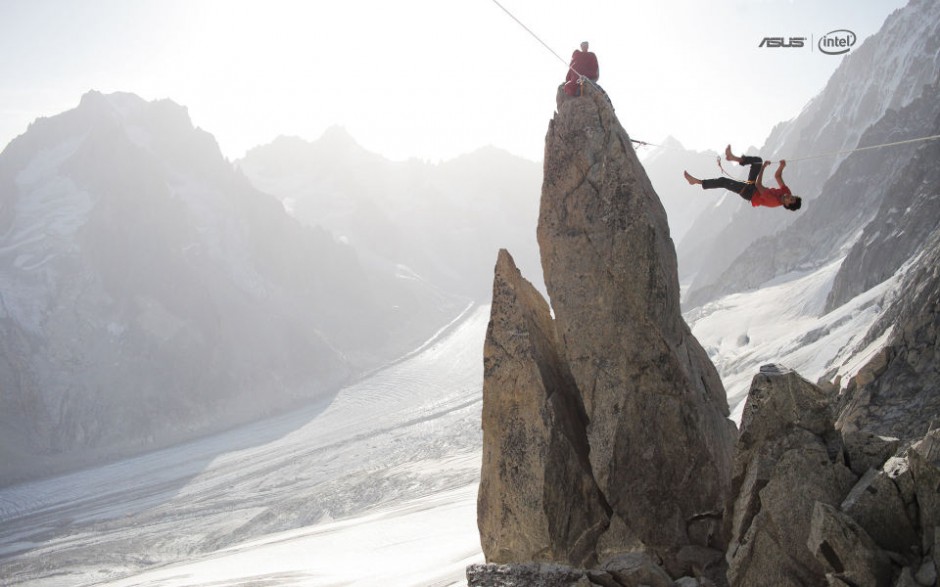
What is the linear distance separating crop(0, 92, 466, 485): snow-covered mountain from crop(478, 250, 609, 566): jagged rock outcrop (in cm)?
6156

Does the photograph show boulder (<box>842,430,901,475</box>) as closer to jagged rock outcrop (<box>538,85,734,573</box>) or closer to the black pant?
jagged rock outcrop (<box>538,85,734,573</box>)

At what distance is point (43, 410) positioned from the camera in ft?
208

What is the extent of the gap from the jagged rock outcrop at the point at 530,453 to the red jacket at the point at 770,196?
443 cm

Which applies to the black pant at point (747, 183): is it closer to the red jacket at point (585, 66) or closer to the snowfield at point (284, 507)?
the red jacket at point (585, 66)

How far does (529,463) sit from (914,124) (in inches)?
2504

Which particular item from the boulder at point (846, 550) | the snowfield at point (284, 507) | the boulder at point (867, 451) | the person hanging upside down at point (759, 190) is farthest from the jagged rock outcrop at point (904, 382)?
the snowfield at point (284, 507)

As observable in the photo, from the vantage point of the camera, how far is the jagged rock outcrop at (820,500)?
6473 millimetres

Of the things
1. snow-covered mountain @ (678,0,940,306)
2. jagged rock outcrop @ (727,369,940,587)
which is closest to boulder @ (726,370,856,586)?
jagged rock outcrop @ (727,369,940,587)

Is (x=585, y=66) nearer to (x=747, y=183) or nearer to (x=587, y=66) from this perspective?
(x=587, y=66)

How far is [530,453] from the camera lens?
10695 mm

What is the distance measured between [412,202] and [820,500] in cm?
16611

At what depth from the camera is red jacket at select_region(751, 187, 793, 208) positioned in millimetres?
11047

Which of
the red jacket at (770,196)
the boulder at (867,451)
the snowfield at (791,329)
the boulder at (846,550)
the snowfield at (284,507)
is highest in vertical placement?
the red jacket at (770,196)

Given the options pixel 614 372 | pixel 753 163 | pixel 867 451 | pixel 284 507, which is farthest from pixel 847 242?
pixel 867 451
